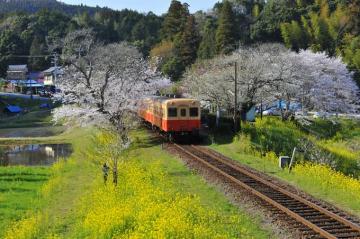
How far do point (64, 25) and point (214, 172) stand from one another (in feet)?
288

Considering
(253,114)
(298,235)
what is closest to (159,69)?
(253,114)

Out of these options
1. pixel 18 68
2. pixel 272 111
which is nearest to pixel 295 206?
pixel 272 111

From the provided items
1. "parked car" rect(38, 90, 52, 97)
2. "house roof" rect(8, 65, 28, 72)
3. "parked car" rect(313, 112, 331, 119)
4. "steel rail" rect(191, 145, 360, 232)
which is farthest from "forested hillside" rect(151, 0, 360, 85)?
"steel rail" rect(191, 145, 360, 232)

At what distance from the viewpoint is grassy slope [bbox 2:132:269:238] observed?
36.9 feet

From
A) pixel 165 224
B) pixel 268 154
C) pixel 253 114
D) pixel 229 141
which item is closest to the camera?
pixel 165 224

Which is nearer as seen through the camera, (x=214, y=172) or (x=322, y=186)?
(x=322, y=186)

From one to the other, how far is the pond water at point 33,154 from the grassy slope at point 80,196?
189 inches

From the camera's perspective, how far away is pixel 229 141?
86.9ft

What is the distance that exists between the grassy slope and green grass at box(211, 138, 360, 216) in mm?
2728

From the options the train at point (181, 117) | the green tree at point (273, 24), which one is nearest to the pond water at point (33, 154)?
the train at point (181, 117)

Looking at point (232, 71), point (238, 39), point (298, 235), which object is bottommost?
point (298, 235)

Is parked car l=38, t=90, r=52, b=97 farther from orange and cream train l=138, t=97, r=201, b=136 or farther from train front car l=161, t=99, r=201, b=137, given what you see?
train front car l=161, t=99, r=201, b=137

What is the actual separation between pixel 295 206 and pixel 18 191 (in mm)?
9364

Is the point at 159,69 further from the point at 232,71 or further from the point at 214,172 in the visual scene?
the point at 214,172
